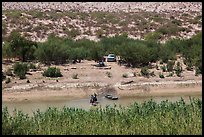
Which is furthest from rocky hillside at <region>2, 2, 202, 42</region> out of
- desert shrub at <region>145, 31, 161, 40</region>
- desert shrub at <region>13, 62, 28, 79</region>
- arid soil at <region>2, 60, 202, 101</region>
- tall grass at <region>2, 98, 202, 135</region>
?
tall grass at <region>2, 98, 202, 135</region>

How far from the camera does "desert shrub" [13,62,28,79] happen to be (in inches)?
1139

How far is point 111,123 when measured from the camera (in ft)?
48.4

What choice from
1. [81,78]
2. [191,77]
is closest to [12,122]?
[81,78]

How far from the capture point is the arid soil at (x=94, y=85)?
27.2 m

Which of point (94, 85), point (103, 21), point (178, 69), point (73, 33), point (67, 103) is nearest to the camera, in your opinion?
point (67, 103)

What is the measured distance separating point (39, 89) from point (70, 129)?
13582 mm

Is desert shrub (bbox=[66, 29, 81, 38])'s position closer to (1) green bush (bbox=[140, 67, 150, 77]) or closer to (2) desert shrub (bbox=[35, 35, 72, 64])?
(2) desert shrub (bbox=[35, 35, 72, 64])

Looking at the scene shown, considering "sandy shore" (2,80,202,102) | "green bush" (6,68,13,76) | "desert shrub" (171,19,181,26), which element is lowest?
"sandy shore" (2,80,202,102)

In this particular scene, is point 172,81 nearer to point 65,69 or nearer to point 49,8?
point 65,69

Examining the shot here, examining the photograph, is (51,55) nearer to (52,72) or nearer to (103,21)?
(52,72)

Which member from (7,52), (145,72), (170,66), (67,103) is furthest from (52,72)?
(170,66)

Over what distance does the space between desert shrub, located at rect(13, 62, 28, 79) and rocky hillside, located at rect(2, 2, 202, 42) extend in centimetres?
1205

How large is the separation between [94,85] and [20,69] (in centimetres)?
471

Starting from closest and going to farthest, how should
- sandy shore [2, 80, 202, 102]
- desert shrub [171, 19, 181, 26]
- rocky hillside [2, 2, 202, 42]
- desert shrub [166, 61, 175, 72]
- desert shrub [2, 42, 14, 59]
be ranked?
1. sandy shore [2, 80, 202, 102]
2. desert shrub [166, 61, 175, 72]
3. desert shrub [2, 42, 14, 59]
4. rocky hillside [2, 2, 202, 42]
5. desert shrub [171, 19, 181, 26]
